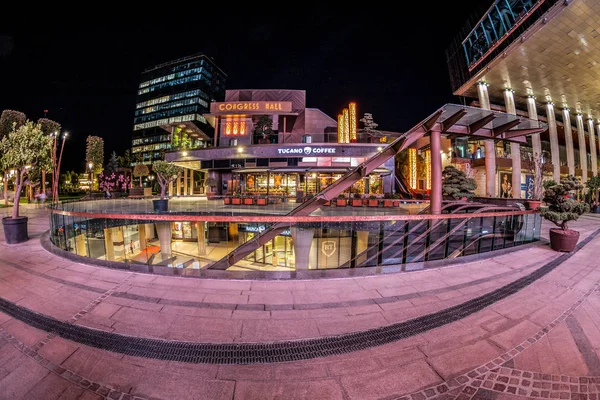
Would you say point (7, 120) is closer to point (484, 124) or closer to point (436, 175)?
point (436, 175)

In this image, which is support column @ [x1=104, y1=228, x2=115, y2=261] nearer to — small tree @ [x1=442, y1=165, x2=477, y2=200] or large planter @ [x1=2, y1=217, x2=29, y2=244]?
large planter @ [x1=2, y1=217, x2=29, y2=244]

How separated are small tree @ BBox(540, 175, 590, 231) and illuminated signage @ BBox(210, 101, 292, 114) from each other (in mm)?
27591

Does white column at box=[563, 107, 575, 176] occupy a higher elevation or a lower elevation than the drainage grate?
higher

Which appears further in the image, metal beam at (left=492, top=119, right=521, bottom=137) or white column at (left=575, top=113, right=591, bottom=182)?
white column at (left=575, top=113, right=591, bottom=182)

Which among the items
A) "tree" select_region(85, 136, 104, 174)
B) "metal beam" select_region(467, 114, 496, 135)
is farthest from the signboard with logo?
"tree" select_region(85, 136, 104, 174)

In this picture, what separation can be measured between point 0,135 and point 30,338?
44939mm

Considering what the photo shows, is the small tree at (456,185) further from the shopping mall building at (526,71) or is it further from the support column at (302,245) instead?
the support column at (302,245)

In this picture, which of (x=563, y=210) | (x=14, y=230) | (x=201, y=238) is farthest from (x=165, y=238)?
(x=563, y=210)

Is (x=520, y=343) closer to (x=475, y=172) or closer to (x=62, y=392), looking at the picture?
(x=62, y=392)

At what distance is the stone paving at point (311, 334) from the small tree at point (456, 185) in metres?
13.2

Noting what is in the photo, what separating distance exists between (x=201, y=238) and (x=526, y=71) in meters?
37.4

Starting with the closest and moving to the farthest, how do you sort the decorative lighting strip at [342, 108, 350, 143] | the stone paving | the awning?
the stone paving → the decorative lighting strip at [342, 108, 350, 143] → the awning

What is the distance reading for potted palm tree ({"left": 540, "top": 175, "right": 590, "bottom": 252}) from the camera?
770 cm

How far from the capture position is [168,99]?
9288 cm
